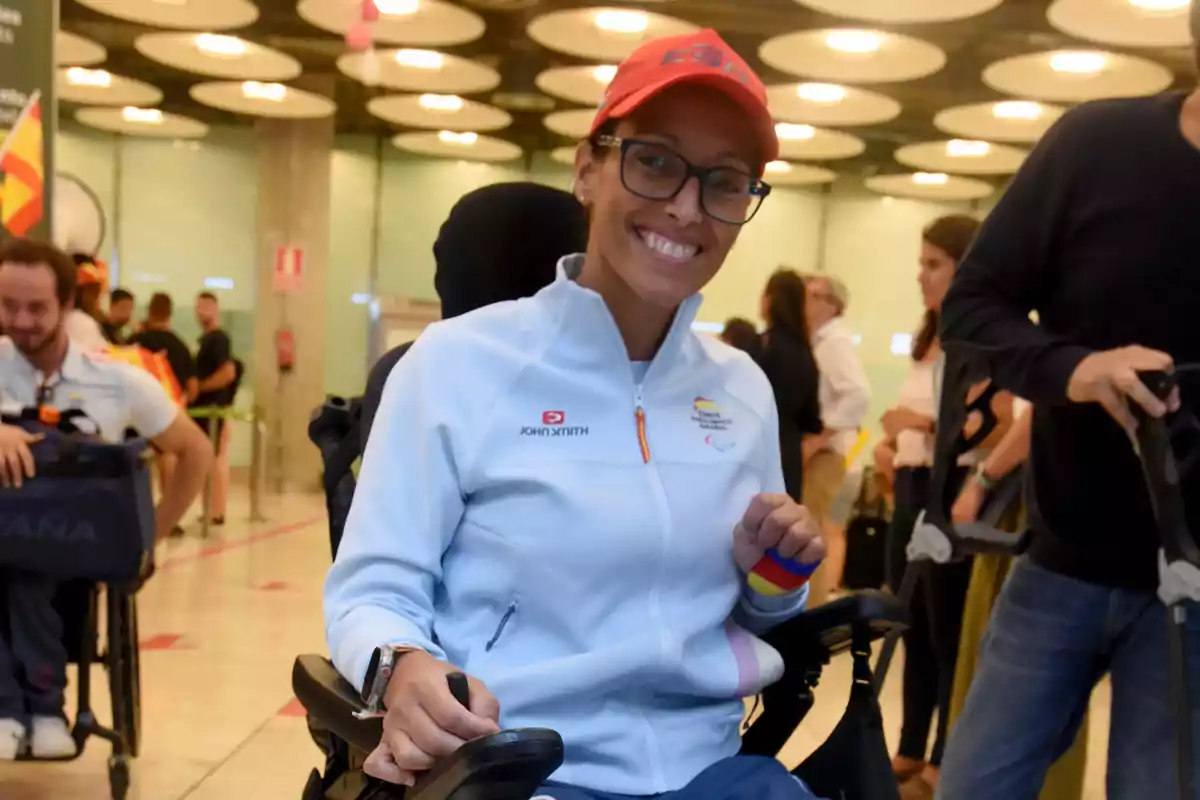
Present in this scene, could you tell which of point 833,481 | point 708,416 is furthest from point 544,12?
point 708,416

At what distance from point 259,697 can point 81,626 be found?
3.17ft

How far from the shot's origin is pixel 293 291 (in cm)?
921

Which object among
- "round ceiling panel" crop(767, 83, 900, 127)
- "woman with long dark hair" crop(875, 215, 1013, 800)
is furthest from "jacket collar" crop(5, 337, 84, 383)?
"round ceiling panel" crop(767, 83, 900, 127)

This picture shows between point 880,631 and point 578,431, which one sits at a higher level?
point 578,431

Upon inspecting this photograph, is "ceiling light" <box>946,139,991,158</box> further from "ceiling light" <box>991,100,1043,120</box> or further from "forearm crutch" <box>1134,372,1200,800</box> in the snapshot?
"forearm crutch" <box>1134,372,1200,800</box>

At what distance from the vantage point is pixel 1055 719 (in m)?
1.42

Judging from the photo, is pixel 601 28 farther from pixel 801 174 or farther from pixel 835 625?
pixel 835 625

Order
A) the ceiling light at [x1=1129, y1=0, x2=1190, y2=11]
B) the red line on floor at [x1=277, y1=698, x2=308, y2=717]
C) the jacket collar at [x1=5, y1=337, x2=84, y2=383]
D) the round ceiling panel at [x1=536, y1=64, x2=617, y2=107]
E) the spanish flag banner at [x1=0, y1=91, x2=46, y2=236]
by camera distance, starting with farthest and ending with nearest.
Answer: the round ceiling panel at [x1=536, y1=64, x2=617, y2=107] < the ceiling light at [x1=1129, y1=0, x2=1190, y2=11] < the spanish flag banner at [x1=0, y1=91, x2=46, y2=236] < the red line on floor at [x1=277, y1=698, x2=308, y2=717] < the jacket collar at [x1=5, y1=337, x2=84, y2=383]

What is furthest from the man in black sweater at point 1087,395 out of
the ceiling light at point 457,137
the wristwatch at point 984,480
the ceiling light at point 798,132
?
the ceiling light at point 457,137

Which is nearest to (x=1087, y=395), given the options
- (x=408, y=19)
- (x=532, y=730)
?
(x=532, y=730)

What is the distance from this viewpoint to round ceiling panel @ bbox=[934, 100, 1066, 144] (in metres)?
7.46

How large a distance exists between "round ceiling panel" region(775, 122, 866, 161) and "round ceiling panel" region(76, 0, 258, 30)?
4032 mm

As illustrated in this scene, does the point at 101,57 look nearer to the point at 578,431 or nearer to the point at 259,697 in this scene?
the point at 259,697

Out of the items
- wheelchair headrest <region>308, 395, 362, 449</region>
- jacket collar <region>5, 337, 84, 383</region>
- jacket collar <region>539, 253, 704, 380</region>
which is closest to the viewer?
jacket collar <region>539, 253, 704, 380</region>
